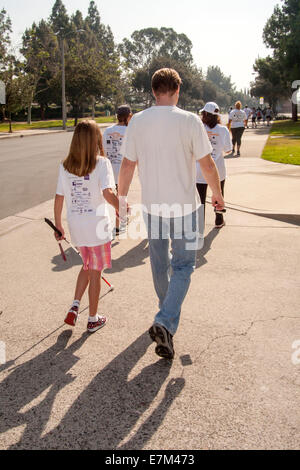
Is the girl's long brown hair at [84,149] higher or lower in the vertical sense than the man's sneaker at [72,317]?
higher

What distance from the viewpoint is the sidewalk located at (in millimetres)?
2584

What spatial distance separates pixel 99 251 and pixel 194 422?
162cm

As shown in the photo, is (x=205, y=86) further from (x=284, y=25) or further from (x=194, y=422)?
(x=194, y=422)

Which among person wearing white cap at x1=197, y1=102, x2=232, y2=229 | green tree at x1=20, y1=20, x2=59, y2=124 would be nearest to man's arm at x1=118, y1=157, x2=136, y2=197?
person wearing white cap at x1=197, y1=102, x2=232, y2=229

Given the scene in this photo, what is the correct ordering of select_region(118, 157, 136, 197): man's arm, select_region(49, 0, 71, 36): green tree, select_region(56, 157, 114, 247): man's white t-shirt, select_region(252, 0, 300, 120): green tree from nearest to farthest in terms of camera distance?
1. select_region(118, 157, 136, 197): man's arm
2. select_region(56, 157, 114, 247): man's white t-shirt
3. select_region(252, 0, 300, 120): green tree
4. select_region(49, 0, 71, 36): green tree

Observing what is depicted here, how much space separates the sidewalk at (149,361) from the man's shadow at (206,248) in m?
0.07

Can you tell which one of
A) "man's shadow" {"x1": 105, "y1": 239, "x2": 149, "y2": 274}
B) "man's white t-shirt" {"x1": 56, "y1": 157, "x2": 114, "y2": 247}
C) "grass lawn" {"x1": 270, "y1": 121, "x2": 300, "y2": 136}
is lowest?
"man's shadow" {"x1": 105, "y1": 239, "x2": 149, "y2": 274}

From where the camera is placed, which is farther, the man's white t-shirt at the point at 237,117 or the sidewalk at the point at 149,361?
the man's white t-shirt at the point at 237,117

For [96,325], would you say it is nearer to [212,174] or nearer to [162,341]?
A: [162,341]

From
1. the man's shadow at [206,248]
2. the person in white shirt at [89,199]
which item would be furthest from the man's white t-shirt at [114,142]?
the person in white shirt at [89,199]

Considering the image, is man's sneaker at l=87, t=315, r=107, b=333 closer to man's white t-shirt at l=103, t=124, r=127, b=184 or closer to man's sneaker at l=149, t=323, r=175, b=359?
A: man's sneaker at l=149, t=323, r=175, b=359

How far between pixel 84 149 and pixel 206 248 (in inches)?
119

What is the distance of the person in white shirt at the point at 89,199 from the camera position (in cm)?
354

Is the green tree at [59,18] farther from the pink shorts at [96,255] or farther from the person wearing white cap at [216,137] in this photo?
the pink shorts at [96,255]
